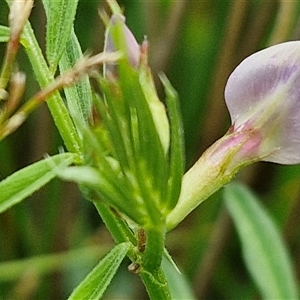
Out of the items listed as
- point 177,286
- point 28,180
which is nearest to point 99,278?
point 28,180

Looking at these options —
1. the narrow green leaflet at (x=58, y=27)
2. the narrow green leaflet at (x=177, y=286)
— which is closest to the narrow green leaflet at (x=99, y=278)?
the narrow green leaflet at (x=58, y=27)

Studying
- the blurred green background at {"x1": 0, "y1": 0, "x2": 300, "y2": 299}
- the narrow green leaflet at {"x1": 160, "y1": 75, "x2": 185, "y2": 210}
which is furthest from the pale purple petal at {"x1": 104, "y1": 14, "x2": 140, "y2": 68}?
the blurred green background at {"x1": 0, "y1": 0, "x2": 300, "y2": 299}

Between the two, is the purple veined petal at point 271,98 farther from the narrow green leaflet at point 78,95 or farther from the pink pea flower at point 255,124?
the narrow green leaflet at point 78,95

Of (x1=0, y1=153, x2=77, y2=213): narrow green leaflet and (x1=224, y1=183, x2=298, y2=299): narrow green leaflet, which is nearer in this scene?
(x1=0, y1=153, x2=77, y2=213): narrow green leaflet

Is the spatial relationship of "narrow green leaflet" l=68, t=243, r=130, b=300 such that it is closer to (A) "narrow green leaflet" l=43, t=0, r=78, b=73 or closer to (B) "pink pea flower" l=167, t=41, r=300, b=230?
(B) "pink pea flower" l=167, t=41, r=300, b=230

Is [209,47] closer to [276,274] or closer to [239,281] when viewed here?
[239,281]

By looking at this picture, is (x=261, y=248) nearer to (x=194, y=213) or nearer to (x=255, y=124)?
(x=194, y=213)
